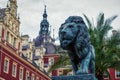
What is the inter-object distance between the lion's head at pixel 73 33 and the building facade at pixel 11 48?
31487 mm

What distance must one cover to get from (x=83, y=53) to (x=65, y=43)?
633 millimetres

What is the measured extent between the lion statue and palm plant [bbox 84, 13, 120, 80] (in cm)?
1755

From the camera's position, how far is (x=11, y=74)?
4159 centimetres

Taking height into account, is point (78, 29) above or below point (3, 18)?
below

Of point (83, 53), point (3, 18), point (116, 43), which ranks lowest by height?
point (83, 53)

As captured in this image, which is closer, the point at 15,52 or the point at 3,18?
the point at 3,18

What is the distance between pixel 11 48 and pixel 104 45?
18187 millimetres

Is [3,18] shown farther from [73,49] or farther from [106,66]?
[73,49]

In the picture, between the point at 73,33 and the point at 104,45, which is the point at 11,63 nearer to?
the point at 104,45

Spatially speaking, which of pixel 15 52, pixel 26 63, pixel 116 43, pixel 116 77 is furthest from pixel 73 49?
pixel 116 77

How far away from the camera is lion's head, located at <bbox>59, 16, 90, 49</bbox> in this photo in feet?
23.3

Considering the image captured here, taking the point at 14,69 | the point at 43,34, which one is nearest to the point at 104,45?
the point at 14,69

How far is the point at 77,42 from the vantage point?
23.9 ft

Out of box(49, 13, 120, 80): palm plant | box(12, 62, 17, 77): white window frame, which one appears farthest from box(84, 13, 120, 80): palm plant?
box(12, 62, 17, 77): white window frame
